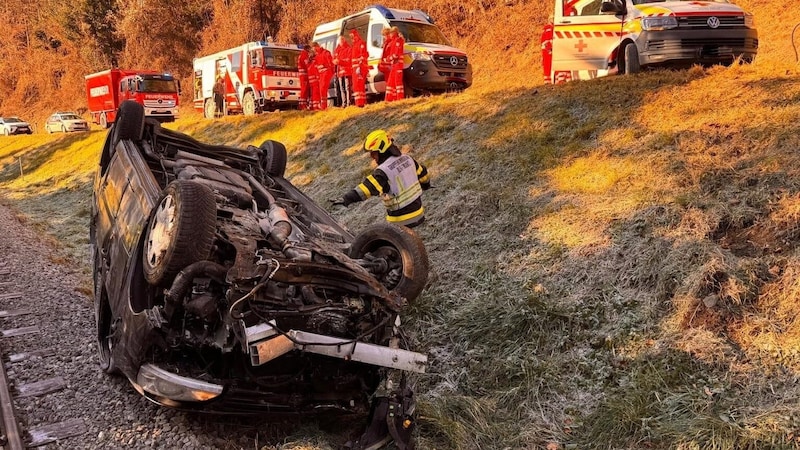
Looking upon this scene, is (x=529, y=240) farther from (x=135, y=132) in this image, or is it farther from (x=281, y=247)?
(x=135, y=132)

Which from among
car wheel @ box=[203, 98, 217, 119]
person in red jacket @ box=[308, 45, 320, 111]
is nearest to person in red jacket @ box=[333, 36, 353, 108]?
person in red jacket @ box=[308, 45, 320, 111]

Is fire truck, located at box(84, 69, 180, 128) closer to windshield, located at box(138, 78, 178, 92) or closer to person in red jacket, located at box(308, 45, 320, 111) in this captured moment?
windshield, located at box(138, 78, 178, 92)

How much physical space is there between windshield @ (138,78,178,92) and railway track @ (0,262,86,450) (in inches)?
716

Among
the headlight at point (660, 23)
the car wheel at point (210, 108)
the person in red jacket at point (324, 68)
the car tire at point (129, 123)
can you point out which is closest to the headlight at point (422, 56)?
the person in red jacket at point (324, 68)

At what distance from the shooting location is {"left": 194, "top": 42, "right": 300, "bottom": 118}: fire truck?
55.4ft

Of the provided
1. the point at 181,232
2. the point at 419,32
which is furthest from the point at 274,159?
the point at 419,32

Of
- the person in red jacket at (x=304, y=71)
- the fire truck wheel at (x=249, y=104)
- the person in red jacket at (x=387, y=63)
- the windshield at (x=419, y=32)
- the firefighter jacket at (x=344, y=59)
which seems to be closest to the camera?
the person in red jacket at (x=387, y=63)

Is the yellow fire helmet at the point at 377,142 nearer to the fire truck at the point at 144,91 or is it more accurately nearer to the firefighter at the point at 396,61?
the firefighter at the point at 396,61

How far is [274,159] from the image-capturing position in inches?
230

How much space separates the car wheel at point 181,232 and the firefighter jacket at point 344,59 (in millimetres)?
10106

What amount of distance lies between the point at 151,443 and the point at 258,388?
734mm

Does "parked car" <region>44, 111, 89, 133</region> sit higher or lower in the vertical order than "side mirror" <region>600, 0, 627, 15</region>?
lower

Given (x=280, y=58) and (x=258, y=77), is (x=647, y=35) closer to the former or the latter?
(x=258, y=77)

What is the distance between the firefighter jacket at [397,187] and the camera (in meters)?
4.86
